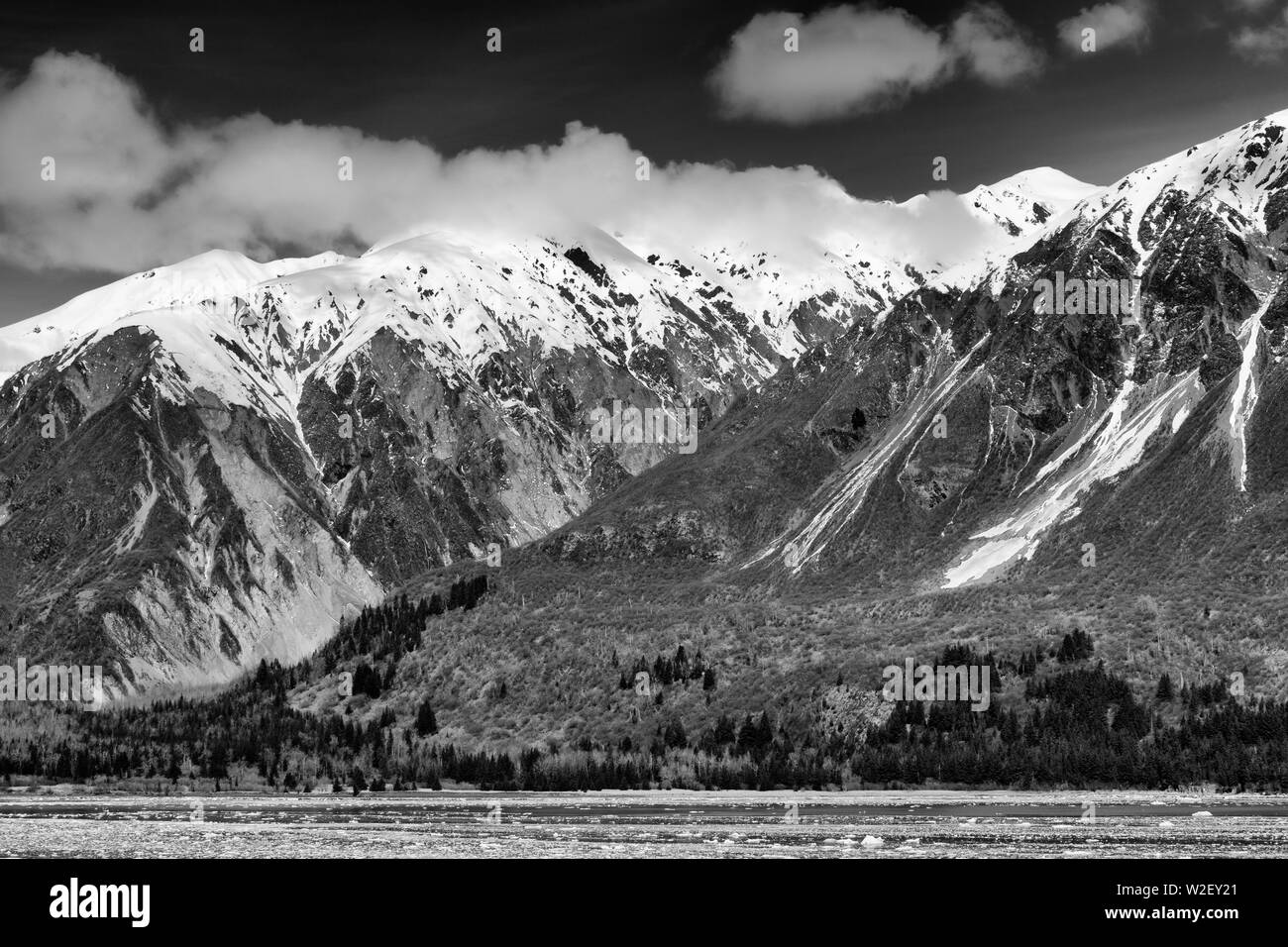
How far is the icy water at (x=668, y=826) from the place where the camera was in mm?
65125

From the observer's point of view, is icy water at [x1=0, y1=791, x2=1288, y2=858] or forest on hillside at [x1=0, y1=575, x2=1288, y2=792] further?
forest on hillside at [x1=0, y1=575, x2=1288, y2=792]

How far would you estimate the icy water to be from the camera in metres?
65.1

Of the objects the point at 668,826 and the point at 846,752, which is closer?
the point at 668,826

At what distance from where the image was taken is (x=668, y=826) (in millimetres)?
85500

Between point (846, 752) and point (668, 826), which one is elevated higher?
point (668, 826)

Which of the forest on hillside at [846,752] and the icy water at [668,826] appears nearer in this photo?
the icy water at [668,826]

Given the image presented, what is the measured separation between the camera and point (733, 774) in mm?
144500
